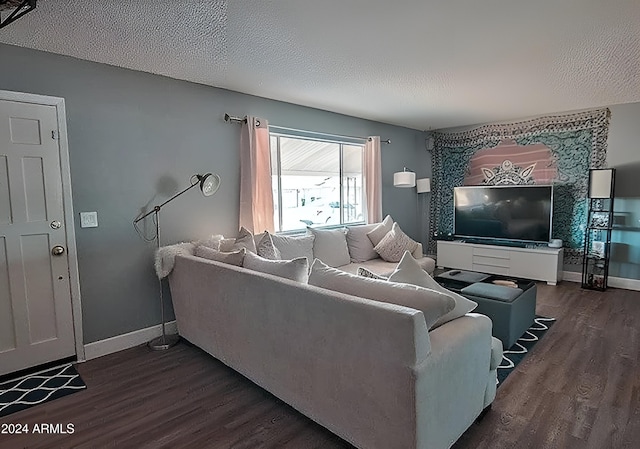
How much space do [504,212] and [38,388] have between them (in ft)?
19.0

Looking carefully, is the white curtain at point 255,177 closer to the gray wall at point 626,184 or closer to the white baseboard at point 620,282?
the white baseboard at point 620,282

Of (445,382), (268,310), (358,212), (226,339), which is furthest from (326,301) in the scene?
(358,212)

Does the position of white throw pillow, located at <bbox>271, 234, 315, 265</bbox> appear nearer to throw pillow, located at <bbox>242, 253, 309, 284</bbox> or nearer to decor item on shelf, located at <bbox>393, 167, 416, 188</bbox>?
throw pillow, located at <bbox>242, 253, 309, 284</bbox>

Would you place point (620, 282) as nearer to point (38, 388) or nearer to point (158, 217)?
point (158, 217)

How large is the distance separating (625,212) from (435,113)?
281cm

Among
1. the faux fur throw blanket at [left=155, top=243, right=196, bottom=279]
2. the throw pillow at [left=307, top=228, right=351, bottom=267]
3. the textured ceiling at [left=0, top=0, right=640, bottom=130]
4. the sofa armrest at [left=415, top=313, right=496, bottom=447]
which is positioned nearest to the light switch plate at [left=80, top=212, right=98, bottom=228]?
the faux fur throw blanket at [left=155, top=243, right=196, bottom=279]

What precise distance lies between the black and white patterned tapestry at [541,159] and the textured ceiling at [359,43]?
1.00m

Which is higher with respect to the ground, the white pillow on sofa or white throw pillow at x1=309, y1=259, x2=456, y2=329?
white throw pillow at x1=309, y1=259, x2=456, y2=329

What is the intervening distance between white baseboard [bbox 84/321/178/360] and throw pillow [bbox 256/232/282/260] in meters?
1.08

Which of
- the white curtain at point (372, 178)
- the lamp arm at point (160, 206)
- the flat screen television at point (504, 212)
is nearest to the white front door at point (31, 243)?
the lamp arm at point (160, 206)

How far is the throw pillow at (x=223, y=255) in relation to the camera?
276 centimetres

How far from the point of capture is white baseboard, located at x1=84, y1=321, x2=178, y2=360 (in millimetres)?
3029

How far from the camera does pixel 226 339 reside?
2672 mm

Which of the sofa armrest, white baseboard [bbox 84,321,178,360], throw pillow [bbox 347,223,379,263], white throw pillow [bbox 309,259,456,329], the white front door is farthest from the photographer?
throw pillow [bbox 347,223,379,263]
